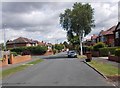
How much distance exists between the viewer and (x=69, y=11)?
74.1m

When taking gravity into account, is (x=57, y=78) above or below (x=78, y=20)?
below

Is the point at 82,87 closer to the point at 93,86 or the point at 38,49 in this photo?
the point at 93,86

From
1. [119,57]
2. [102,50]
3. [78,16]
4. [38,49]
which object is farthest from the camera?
[38,49]

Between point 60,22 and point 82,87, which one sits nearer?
point 82,87

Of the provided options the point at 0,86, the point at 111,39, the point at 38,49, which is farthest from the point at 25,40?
the point at 0,86

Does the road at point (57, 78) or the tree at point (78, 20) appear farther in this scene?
the tree at point (78, 20)

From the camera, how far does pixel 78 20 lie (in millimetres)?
70750

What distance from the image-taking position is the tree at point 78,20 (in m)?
71.0

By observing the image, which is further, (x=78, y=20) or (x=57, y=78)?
(x=78, y=20)

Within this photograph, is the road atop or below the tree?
below

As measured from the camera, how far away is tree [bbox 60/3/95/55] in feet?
233

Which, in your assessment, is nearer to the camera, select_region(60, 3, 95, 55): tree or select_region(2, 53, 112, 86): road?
select_region(2, 53, 112, 86): road

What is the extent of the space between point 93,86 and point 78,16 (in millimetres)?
56879

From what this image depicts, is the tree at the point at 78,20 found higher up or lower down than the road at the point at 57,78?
higher up
